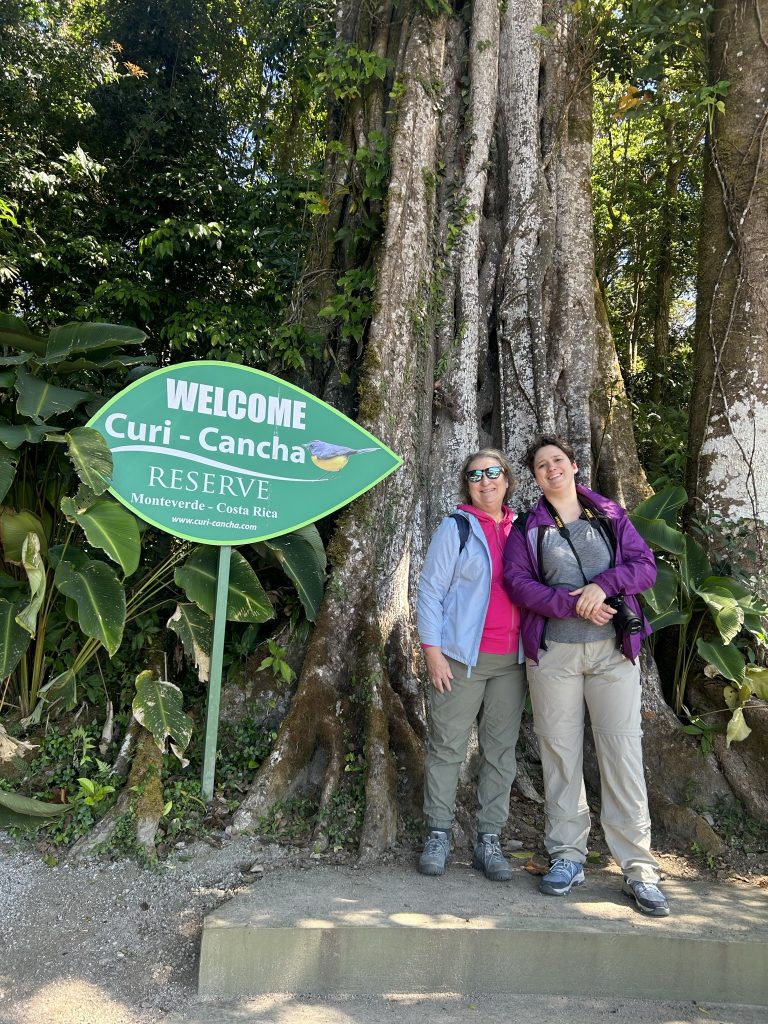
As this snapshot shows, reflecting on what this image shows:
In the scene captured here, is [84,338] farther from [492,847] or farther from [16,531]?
[492,847]

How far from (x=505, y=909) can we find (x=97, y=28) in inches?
422

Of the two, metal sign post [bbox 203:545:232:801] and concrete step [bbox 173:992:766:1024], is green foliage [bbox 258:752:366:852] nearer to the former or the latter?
metal sign post [bbox 203:545:232:801]

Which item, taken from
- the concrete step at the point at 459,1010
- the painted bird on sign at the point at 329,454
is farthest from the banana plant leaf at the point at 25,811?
the painted bird on sign at the point at 329,454

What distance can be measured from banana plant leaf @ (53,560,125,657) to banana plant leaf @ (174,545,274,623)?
31cm

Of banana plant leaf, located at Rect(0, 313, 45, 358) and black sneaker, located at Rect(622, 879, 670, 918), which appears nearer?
black sneaker, located at Rect(622, 879, 670, 918)

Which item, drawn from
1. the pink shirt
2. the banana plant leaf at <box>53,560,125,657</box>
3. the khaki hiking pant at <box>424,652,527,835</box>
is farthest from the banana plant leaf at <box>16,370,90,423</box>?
the khaki hiking pant at <box>424,652,527,835</box>

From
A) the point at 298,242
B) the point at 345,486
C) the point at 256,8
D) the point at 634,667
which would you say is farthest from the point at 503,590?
the point at 256,8

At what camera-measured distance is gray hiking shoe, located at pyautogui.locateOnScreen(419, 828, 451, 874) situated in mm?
3322

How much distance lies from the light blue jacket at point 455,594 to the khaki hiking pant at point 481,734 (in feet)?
0.32

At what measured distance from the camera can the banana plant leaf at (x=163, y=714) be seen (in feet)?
12.1

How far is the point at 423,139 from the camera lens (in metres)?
4.89

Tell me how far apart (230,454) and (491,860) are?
2.17m

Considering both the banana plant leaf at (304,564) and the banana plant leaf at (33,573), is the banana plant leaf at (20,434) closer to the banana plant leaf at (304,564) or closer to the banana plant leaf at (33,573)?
the banana plant leaf at (33,573)

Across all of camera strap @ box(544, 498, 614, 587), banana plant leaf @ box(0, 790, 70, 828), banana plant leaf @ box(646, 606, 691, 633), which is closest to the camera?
camera strap @ box(544, 498, 614, 587)
